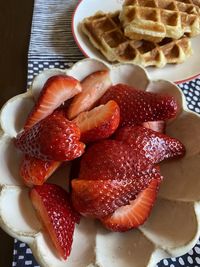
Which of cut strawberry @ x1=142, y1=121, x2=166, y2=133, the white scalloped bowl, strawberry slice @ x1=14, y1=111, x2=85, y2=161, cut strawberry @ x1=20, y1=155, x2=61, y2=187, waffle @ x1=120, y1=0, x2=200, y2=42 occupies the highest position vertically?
waffle @ x1=120, y1=0, x2=200, y2=42

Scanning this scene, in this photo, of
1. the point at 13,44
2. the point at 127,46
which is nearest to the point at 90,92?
the point at 127,46

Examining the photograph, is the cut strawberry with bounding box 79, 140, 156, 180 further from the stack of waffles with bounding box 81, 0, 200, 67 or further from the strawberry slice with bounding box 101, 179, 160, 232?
the stack of waffles with bounding box 81, 0, 200, 67

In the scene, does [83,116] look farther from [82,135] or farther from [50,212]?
[50,212]

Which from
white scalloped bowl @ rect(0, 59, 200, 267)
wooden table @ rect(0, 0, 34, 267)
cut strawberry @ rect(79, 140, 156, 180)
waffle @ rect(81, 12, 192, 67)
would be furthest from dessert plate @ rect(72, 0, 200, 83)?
cut strawberry @ rect(79, 140, 156, 180)

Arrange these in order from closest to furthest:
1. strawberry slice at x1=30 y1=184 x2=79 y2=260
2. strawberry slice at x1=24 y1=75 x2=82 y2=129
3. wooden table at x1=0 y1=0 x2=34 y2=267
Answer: strawberry slice at x1=30 y1=184 x2=79 y2=260
strawberry slice at x1=24 y1=75 x2=82 y2=129
wooden table at x1=0 y1=0 x2=34 y2=267

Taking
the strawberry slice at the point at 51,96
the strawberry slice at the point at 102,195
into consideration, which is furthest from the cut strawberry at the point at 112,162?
the strawberry slice at the point at 51,96

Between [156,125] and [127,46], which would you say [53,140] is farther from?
[127,46]
